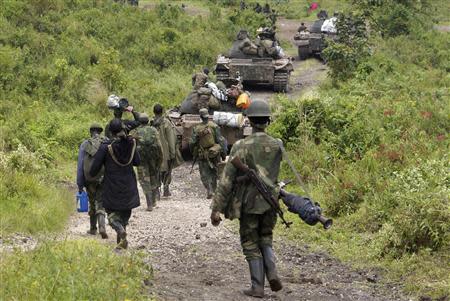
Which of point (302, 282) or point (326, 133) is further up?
point (302, 282)

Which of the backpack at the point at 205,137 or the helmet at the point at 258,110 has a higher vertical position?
the helmet at the point at 258,110

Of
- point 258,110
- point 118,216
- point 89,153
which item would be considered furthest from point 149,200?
point 258,110

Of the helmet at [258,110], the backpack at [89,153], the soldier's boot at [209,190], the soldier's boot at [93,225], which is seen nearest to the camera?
the helmet at [258,110]

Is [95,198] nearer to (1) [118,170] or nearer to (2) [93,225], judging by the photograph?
(2) [93,225]

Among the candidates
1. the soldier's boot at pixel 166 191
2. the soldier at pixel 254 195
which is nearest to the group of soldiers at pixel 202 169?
the soldier at pixel 254 195

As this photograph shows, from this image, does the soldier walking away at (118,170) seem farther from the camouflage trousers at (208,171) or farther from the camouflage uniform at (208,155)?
the camouflage trousers at (208,171)

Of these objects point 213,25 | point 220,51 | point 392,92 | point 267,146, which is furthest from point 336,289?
point 213,25

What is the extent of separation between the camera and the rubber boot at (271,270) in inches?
314

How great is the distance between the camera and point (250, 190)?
25.9 feet

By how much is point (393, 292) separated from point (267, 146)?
90.8 inches

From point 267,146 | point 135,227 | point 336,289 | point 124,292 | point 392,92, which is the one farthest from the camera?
point 392,92

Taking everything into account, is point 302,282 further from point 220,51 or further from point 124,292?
point 220,51

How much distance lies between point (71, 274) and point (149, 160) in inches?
234

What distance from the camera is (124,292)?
21.9 ft
